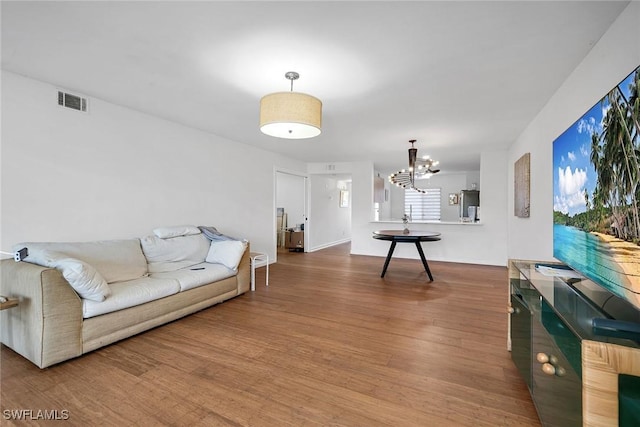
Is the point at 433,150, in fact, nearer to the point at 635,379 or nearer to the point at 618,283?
the point at 618,283

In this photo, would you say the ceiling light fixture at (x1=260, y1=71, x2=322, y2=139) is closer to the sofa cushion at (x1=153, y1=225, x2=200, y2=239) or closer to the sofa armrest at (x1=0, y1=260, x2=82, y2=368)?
the sofa armrest at (x1=0, y1=260, x2=82, y2=368)

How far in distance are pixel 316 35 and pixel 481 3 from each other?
97cm

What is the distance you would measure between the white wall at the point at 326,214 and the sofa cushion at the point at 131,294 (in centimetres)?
460

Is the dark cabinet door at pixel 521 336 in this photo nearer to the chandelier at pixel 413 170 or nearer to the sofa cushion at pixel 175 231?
the chandelier at pixel 413 170

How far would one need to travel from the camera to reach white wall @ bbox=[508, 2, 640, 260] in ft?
5.06

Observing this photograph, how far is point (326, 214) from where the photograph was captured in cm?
795

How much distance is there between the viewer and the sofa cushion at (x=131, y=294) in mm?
2143

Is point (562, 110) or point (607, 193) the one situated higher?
A: point (562, 110)

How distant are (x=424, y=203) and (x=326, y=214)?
388 cm

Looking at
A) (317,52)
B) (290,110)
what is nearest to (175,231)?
(290,110)

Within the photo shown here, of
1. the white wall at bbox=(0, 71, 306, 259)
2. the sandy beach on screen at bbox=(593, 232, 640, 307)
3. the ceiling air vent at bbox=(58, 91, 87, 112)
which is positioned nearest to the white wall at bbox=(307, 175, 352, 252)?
the white wall at bbox=(0, 71, 306, 259)

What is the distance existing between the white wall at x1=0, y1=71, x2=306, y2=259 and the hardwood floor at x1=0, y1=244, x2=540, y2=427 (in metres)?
1.23

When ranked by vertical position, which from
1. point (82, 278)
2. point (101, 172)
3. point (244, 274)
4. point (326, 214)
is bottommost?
point (244, 274)

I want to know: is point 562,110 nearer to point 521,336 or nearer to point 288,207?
point 521,336
